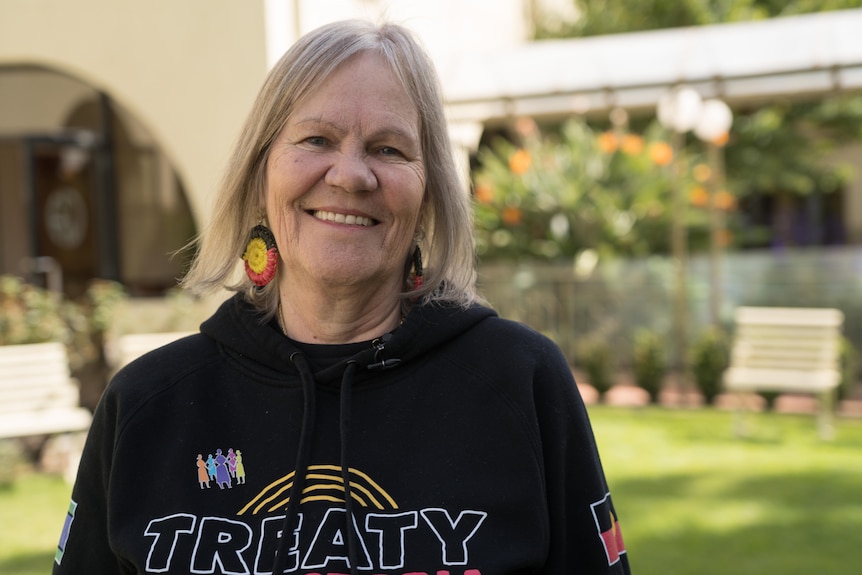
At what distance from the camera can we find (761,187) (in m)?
17.4

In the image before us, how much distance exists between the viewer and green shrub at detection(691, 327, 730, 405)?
977 centimetres

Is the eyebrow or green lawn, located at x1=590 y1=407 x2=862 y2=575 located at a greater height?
the eyebrow

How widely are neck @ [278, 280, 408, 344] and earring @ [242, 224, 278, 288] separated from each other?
0.06 metres

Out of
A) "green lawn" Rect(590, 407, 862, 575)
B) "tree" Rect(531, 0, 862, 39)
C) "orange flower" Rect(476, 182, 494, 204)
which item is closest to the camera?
"green lawn" Rect(590, 407, 862, 575)

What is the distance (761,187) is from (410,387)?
655 inches

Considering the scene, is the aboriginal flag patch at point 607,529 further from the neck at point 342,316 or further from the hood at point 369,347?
the neck at point 342,316

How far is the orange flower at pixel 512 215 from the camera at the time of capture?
40.6 feet

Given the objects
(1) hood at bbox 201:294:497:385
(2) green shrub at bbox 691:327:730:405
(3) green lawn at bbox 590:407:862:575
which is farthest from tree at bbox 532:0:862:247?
(1) hood at bbox 201:294:497:385

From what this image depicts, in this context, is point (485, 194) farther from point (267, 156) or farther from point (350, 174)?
point (350, 174)

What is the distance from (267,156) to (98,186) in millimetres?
10329

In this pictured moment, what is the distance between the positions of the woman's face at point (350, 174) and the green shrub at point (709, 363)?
329 inches

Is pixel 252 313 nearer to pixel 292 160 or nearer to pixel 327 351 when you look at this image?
pixel 327 351

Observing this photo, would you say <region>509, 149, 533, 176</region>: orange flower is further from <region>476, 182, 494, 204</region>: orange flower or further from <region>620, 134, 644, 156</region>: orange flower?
<region>620, 134, 644, 156</region>: orange flower

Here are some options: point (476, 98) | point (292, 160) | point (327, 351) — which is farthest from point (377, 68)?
point (476, 98)
